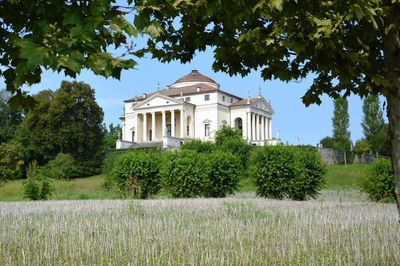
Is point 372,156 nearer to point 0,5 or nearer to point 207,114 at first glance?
point 207,114

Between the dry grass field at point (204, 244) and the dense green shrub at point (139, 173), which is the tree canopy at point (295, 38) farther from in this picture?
the dense green shrub at point (139, 173)

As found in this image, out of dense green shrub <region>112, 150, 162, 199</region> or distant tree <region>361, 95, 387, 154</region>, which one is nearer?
dense green shrub <region>112, 150, 162, 199</region>

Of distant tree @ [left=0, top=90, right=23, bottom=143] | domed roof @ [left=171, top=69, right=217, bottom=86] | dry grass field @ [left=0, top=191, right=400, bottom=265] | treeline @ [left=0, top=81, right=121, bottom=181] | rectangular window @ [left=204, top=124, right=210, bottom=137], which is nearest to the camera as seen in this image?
dry grass field @ [left=0, top=191, right=400, bottom=265]

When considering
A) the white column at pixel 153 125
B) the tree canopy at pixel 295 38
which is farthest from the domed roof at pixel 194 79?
the tree canopy at pixel 295 38

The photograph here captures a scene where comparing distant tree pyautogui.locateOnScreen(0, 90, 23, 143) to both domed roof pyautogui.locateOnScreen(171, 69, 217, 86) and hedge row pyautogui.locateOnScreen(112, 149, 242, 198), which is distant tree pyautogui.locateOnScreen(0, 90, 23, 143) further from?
hedge row pyautogui.locateOnScreen(112, 149, 242, 198)

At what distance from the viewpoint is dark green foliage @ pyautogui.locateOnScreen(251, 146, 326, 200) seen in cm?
1538

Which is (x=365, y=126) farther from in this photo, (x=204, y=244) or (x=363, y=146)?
(x=204, y=244)

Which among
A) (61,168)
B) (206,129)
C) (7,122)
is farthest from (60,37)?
(7,122)

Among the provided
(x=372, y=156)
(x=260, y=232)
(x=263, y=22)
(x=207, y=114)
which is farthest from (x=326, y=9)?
(x=207, y=114)

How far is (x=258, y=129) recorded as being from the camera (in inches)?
2213

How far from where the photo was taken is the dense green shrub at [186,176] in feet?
52.6

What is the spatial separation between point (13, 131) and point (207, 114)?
27.0 meters

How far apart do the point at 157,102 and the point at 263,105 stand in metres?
17.1

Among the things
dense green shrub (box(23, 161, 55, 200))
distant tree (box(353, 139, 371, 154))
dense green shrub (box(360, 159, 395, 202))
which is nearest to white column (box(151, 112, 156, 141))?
distant tree (box(353, 139, 371, 154))
